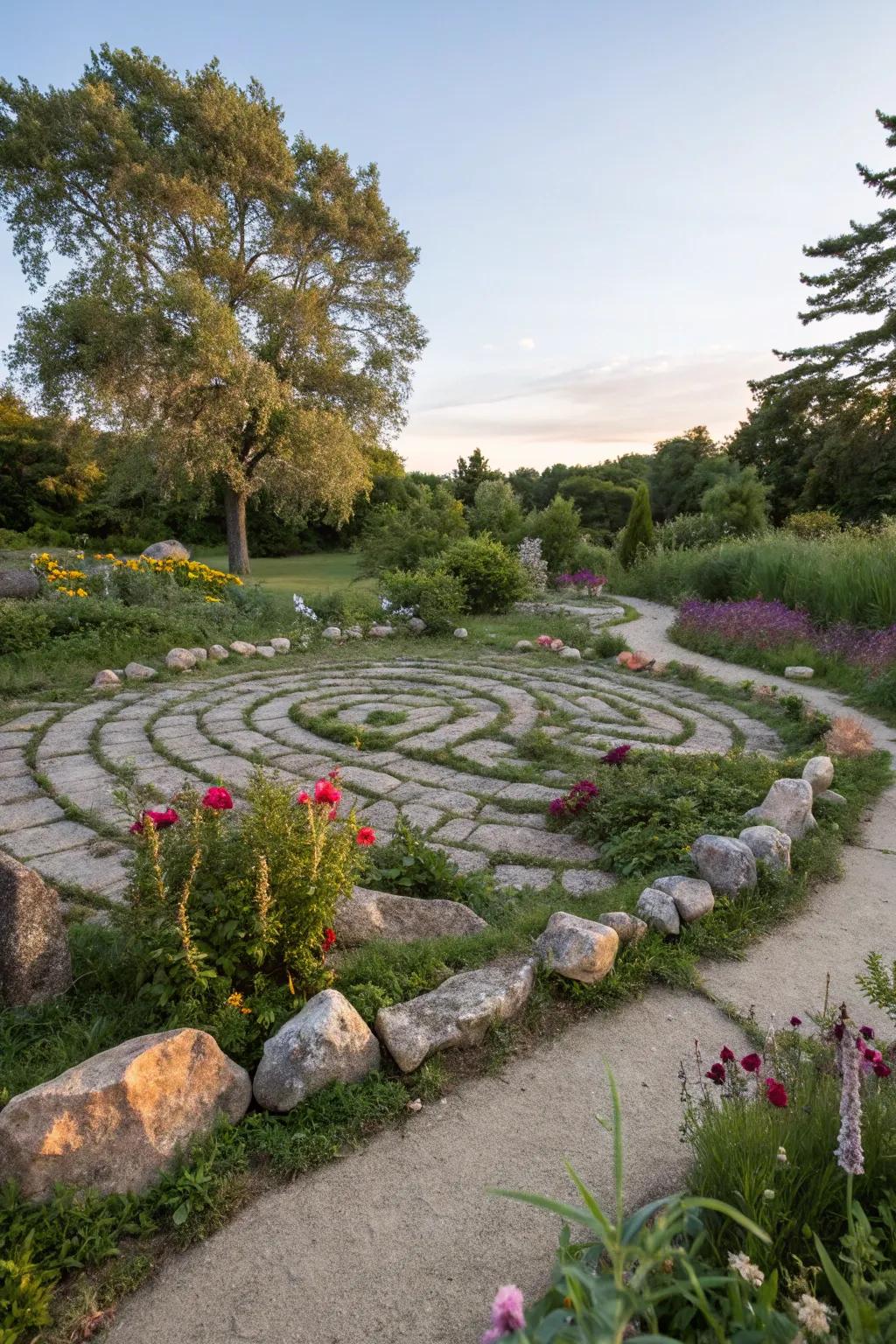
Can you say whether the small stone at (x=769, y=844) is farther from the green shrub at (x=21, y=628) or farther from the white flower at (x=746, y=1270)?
the green shrub at (x=21, y=628)

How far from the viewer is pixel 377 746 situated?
15.1 feet

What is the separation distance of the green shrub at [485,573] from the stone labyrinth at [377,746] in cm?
346

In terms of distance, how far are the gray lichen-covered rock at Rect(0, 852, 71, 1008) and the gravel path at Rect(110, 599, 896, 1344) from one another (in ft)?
2.96

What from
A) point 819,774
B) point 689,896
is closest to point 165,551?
point 819,774

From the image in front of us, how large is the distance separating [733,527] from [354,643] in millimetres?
10417

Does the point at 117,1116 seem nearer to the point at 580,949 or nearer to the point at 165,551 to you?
the point at 580,949

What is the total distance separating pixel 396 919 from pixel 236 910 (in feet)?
2.13

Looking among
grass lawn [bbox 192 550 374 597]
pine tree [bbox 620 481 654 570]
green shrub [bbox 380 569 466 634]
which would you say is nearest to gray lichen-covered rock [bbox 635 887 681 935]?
green shrub [bbox 380 569 466 634]

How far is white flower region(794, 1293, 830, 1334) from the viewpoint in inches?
39.2

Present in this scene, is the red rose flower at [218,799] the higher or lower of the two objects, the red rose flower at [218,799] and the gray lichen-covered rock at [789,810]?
the higher

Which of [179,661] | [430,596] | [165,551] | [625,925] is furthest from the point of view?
[165,551]

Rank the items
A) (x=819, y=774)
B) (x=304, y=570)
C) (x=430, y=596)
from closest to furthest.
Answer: (x=819, y=774), (x=430, y=596), (x=304, y=570)

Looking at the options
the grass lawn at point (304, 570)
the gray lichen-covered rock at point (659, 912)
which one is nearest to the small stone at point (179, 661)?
the gray lichen-covered rock at point (659, 912)

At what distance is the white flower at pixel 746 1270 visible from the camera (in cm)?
108
